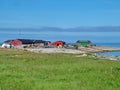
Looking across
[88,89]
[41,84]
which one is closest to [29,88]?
[41,84]

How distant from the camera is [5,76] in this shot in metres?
22.3

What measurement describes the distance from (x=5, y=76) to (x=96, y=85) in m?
6.31

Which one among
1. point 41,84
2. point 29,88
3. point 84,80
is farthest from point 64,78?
point 29,88

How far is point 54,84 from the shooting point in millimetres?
18781

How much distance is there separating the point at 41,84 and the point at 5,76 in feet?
13.6

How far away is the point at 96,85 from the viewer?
18250 mm

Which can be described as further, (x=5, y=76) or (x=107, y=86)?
(x=5, y=76)

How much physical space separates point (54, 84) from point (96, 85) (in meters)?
2.06

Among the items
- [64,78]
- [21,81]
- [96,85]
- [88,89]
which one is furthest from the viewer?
[64,78]

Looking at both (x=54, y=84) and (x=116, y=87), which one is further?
(x=54, y=84)

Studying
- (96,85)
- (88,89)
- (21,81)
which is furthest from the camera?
(21,81)

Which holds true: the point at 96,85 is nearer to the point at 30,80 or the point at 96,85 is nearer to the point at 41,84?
the point at 41,84

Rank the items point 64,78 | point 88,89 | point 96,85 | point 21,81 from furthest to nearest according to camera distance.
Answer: point 64,78
point 21,81
point 96,85
point 88,89

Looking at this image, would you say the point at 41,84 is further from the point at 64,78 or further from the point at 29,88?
the point at 64,78
